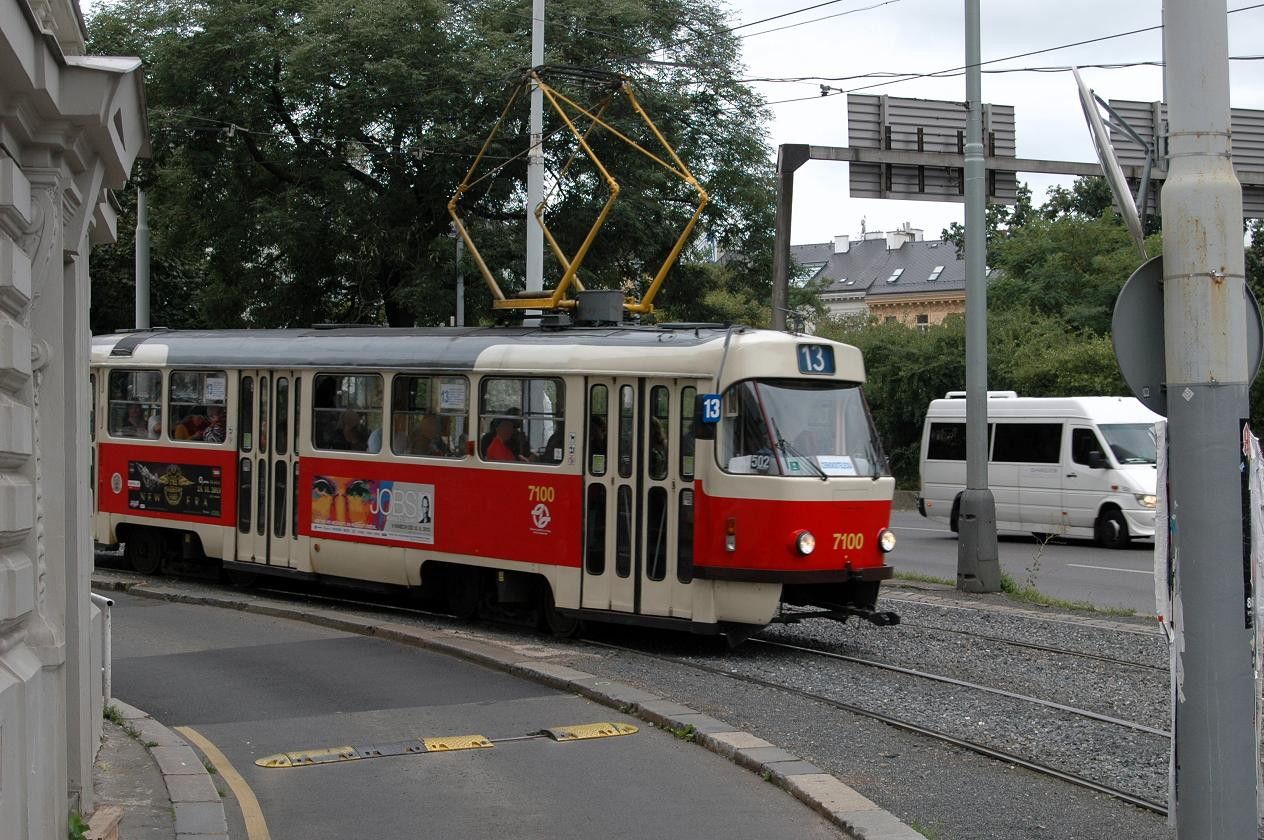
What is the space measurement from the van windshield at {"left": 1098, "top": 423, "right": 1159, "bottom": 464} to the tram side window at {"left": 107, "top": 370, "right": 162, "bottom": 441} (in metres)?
15.0

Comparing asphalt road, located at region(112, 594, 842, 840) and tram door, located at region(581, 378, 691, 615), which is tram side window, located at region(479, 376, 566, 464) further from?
asphalt road, located at region(112, 594, 842, 840)

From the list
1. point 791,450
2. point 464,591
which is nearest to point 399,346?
point 464,591

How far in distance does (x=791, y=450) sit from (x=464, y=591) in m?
3.89

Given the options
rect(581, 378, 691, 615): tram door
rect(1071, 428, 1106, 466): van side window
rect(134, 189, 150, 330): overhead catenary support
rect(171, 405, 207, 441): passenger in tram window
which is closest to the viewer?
rect(581, 378, 691, 615): tram door

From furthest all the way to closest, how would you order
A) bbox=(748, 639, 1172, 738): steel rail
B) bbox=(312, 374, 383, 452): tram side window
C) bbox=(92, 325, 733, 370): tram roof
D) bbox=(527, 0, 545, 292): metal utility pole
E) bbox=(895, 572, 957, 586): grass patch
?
bbox=(527, 0, 545, 292): metal utility pole < bbox=(895, 572, 957, 586): grass patch < bbox=(312, 374, 383, 452): tram side window < bbox=(92, 325, 733, 370): tram roof < bbox=(748, 639, 1172, 738): steel rail

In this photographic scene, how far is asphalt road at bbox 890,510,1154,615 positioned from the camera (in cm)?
1831

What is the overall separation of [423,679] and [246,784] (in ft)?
10.1

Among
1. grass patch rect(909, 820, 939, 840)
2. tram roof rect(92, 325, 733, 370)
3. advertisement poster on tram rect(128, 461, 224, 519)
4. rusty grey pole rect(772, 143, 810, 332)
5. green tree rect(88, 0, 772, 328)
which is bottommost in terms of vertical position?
grass patch rect(909, 820, 939, 840)

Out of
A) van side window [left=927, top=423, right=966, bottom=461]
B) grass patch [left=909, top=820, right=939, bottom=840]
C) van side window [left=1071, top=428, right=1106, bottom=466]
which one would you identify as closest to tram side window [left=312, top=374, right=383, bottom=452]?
grass patch [left=909, top=820, right=939, bottom=840]

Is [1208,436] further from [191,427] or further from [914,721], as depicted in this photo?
[191,427]

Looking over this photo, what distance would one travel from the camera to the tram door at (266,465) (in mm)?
15836

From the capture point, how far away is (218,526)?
651 inches

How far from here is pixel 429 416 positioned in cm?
1452

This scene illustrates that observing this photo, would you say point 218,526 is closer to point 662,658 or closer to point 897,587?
point 662,658
